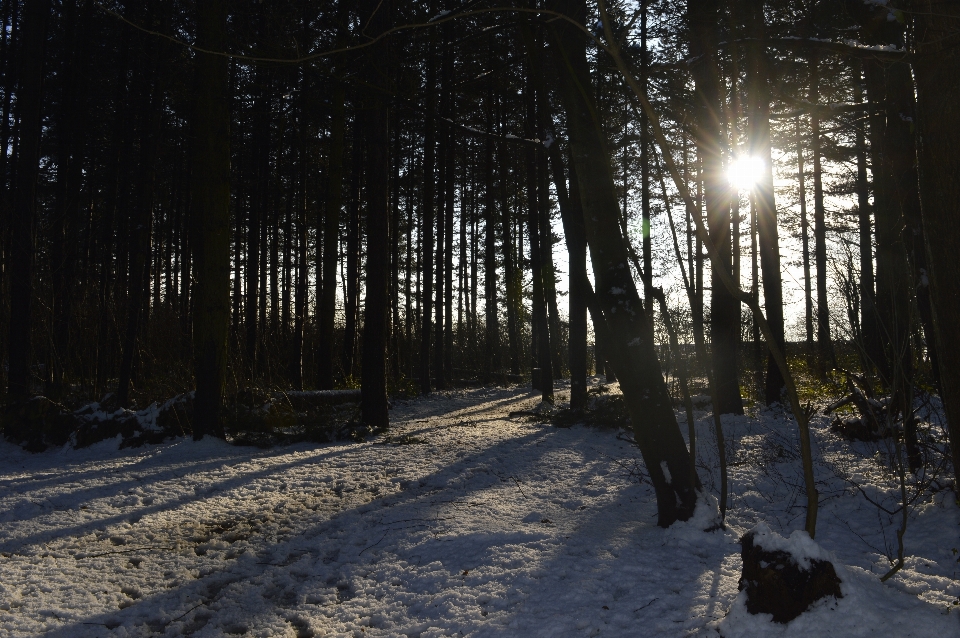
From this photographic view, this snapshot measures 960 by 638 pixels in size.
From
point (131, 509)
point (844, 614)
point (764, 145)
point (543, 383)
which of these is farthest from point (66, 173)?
point (844, 614)

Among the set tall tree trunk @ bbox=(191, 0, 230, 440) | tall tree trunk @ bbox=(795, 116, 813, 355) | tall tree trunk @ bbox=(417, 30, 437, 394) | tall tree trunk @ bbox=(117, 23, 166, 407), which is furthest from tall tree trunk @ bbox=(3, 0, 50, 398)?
tall tree trunk @ bbox=(795, 116, 813, 355)

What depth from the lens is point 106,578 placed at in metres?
3.14

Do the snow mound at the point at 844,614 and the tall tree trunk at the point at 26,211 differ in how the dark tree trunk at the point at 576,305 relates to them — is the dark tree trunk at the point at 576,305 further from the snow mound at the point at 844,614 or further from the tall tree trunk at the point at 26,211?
the tall tree trunk at the point at 26,211

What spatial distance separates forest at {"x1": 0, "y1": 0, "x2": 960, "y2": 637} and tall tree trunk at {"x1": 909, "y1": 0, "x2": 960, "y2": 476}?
0.01 m

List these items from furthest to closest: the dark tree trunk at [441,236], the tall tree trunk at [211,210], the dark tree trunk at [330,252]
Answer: the dark tree trunk at [441,236], the dark tree trunk at [330,252], the tall tree trunk at [211,210]

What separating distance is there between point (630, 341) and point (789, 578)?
184cm

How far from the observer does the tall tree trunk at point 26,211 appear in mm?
8477

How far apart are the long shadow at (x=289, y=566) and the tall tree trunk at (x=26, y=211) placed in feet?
21.1

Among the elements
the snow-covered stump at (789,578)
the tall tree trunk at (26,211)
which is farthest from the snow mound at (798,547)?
the tall tree trunk at (26,211)

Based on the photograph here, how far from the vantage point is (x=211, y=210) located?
732 centimetres

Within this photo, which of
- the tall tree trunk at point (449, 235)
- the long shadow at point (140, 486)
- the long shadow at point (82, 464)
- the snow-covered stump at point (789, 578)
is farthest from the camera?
the tall tree trunk at point (449, 235)

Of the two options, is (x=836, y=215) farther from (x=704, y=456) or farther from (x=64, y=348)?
(x=64, y=348)

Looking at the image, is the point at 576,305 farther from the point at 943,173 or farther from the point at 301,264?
the point at 301,264

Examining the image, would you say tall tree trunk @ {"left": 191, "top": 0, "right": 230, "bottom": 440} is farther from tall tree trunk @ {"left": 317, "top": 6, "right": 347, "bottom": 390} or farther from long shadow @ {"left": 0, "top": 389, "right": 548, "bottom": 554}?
tall tree trunk @ {"left": 317, "top": 6, "right": 347, "bottom": 390}
